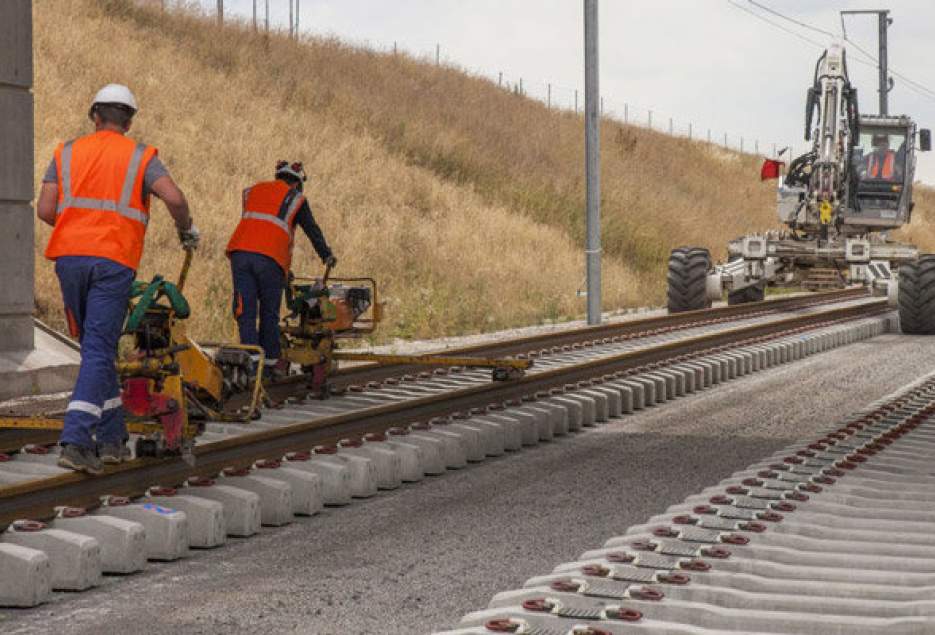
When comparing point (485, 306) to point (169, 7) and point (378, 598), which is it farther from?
point (169, 7)

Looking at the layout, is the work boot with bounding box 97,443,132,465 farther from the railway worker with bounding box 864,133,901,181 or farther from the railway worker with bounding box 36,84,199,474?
the railway worker with bounding box 864,133,901,181

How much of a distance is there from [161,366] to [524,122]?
50.6 m

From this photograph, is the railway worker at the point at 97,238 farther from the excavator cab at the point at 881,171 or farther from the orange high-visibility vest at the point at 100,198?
the excavator cab at the point at 881,171

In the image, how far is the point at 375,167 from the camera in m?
40.4

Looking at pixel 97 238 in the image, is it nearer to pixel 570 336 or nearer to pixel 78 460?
pixel 78 460

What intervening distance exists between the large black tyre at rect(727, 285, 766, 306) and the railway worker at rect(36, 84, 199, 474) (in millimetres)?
22867

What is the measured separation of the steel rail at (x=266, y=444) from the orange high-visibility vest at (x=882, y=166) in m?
12.7

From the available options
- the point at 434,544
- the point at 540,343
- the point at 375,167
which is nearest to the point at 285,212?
the point at 434,544

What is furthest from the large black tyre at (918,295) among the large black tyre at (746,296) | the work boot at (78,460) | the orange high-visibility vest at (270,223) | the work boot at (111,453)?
the work boot at (78,460)

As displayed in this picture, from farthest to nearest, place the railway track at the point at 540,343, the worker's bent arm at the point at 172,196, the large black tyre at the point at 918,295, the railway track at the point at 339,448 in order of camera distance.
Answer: the large black tyre at the point at 918,295, the railway track at the point at 540,343, the worker's bent arm at the point at 172,196, the railway track at the point at 339,448

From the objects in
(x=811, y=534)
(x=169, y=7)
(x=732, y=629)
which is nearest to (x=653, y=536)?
(x=811, y=534)

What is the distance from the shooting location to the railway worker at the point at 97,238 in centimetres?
812

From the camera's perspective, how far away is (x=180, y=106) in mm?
38688

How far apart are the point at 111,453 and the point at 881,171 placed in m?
21.5
